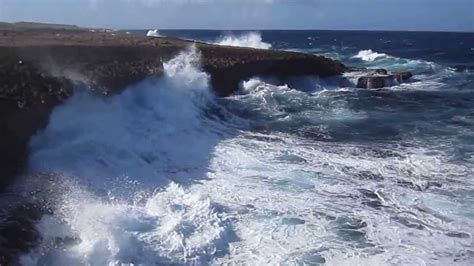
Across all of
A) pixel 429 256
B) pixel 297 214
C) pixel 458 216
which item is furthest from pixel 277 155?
pixel 429 256

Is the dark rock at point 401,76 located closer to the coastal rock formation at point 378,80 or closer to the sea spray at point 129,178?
the coastal rock formation at point 378,80

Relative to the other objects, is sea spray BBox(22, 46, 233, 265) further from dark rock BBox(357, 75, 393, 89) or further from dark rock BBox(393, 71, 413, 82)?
dark rock BBox(393, 71, 413, 82)

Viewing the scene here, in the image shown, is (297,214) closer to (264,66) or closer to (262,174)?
(262,174)

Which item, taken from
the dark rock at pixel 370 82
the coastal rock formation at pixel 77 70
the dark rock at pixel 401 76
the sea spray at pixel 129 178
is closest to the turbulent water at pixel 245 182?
the sea spray at pixel 129 178

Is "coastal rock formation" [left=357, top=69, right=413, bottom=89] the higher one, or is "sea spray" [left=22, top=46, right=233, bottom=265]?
"coastal rock formation" [left=357, top=69, right=413, bottom=89]

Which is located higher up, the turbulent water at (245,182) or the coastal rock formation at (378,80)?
the coastal rock formation at (378,80)

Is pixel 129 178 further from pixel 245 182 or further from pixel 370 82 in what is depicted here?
pixel 370 82

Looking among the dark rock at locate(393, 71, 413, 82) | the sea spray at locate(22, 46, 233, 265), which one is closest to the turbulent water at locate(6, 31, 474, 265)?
the sea spray at locate(22, 46, 233, 265)
